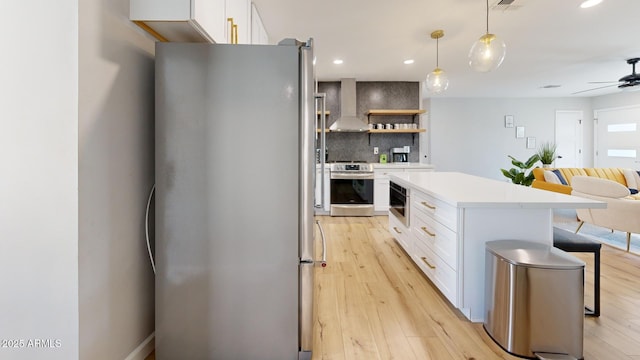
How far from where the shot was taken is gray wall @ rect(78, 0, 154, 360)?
126cm

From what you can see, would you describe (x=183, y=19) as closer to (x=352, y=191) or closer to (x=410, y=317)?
(x=410, y=317)

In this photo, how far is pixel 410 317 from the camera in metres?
2.05

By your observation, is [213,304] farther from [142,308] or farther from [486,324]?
[486,324]

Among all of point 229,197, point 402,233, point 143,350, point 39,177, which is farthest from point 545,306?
point 39,177

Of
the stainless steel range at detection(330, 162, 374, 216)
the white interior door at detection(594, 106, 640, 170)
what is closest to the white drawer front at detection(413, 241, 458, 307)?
the stainless steel range at detection(330, 162, 374, 216)

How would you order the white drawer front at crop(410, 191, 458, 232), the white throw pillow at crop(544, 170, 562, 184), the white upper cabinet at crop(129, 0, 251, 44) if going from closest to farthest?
the white upper cabinet at crop(129, 0, 251, 44), the white drawer front at crop(410, 191, 458, 232), the white throw pillow at crop(544, 170, 562, 184)

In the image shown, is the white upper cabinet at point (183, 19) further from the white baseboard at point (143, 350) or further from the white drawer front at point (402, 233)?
the white drawer front at point (402, 233)

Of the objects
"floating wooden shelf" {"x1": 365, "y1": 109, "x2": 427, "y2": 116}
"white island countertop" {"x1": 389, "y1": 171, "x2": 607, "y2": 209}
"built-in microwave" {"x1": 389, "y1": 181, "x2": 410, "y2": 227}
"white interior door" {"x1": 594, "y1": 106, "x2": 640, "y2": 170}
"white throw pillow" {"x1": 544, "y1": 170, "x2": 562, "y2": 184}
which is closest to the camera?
"white island countertop" {"x1": 389, "y1": 171, "x2": 607, "y2": 209}

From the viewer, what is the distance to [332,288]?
2.53 meters

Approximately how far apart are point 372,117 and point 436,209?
4.28 m

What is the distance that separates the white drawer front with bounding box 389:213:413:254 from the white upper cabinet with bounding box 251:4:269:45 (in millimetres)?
2311

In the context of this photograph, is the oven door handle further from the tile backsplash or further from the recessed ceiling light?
the recessed ceiling light

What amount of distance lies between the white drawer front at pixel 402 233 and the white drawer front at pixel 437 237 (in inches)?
8.1

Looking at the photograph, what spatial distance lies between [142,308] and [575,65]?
675 cm
